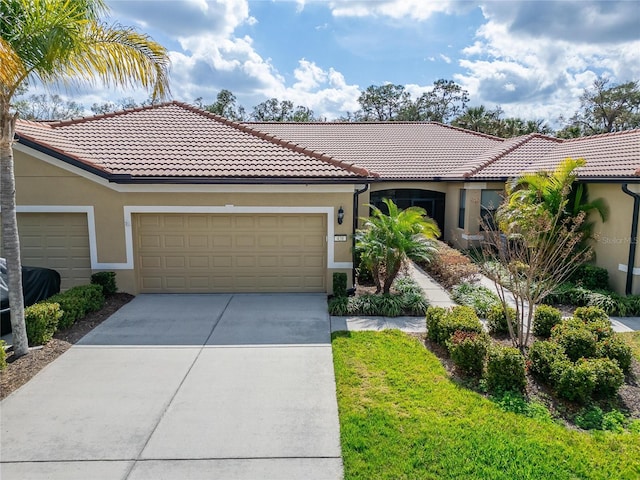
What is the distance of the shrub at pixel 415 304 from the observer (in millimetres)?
9461

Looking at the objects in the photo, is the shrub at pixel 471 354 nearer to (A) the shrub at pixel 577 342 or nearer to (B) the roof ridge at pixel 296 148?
(A) the shrub at pixel 577 342

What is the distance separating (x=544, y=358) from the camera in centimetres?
605

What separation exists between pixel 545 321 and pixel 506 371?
2.49 m

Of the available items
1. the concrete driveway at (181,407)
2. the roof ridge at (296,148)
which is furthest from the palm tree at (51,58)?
the roof ridge at (296,148)

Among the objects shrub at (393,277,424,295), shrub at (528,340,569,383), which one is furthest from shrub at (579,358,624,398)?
shrub at (393,277,424,295)

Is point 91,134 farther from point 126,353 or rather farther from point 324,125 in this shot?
point 324,125

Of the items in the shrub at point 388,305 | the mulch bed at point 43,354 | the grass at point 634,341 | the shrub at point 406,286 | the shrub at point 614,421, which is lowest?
the shrub at point 614,421

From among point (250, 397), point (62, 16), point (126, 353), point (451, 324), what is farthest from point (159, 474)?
point (62, 16)

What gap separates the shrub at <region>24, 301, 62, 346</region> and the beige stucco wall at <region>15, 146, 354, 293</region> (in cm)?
302

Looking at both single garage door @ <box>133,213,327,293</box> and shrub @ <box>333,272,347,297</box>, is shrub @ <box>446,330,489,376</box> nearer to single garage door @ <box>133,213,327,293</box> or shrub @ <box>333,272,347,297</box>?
shrub @ <box>333,272,347,297</box>

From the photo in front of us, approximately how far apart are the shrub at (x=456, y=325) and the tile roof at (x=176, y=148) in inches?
165

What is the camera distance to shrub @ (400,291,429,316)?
9.46 m

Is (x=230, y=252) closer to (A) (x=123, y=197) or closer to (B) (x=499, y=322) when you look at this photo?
(A) (x=123, y=197)

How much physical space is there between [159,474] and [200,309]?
18.1 ft
